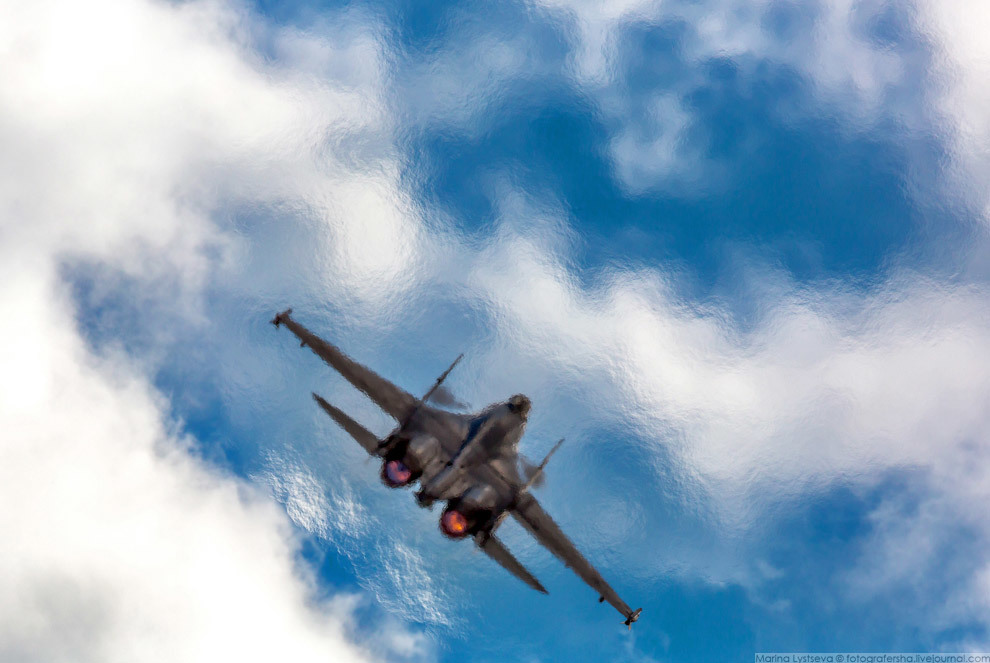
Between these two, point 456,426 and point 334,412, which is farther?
point 456,426

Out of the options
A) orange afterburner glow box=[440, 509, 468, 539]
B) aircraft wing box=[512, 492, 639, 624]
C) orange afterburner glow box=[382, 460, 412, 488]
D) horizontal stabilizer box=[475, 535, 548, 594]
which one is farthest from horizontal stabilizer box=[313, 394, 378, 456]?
aircraft wing box=[512, 492, 639, 624]

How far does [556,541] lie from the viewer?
4472 cm

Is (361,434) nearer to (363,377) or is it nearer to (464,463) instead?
(363,377)

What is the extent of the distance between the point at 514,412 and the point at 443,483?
32.4 ft

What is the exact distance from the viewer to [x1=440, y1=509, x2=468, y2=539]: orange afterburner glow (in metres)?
39.7

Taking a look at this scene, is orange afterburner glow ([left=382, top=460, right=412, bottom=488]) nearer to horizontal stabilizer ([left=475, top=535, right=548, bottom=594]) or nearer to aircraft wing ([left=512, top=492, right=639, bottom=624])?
horizontal stabilizer ([left=475, top=535, right=548, bottom=594])

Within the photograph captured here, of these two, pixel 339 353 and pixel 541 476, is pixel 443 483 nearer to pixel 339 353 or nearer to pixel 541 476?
pixel 541 476

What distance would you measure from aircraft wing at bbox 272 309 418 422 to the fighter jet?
83 millimetres

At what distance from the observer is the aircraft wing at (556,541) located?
1710 inches

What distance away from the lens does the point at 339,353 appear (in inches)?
1849

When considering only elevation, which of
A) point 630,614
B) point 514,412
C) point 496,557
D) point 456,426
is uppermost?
point 514,412

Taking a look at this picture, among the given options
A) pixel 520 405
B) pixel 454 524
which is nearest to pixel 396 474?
pixel 454 524

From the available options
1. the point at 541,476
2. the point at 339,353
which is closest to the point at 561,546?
the point at 541,476

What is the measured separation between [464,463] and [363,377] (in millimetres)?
11387
